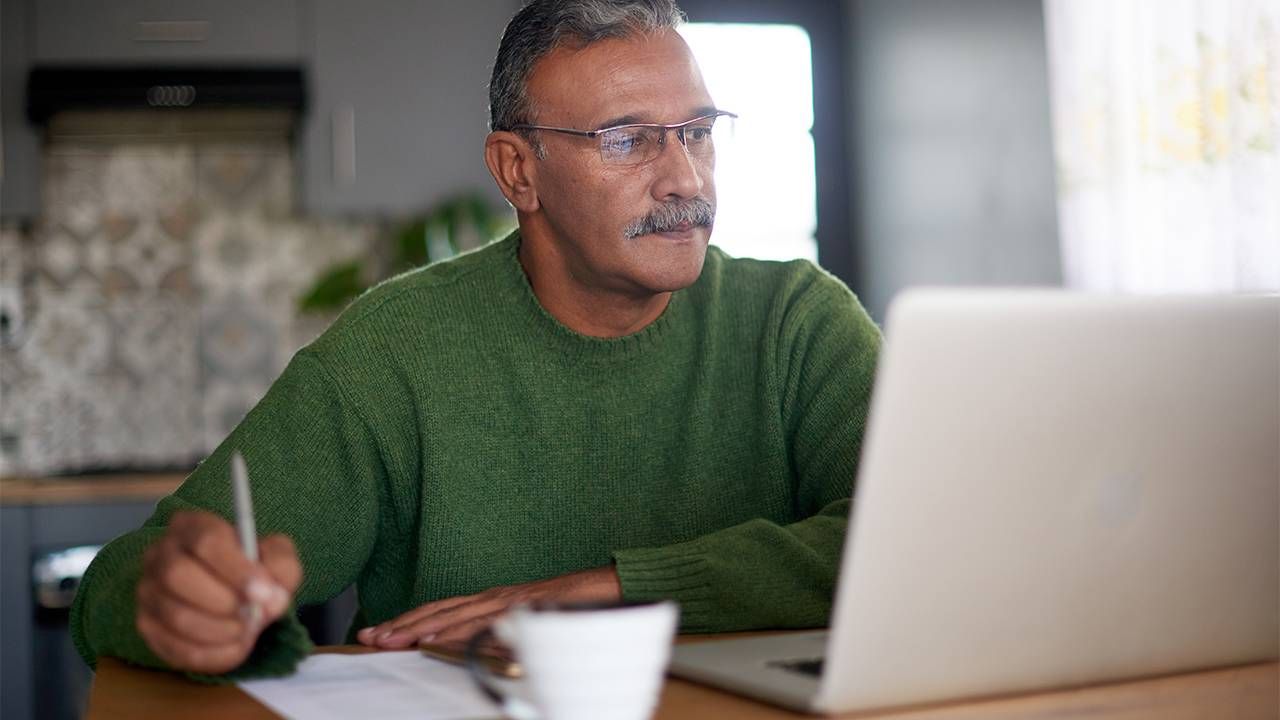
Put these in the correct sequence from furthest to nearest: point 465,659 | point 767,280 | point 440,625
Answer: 1. point 767,280
2. point 440,625
3. point 465,659

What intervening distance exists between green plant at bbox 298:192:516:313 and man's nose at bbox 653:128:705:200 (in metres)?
2.08

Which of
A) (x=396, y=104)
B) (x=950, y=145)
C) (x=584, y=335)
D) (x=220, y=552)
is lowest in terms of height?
(x=220, y=552)

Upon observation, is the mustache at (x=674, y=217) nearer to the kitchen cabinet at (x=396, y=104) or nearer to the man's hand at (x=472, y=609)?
the man's hand at (x=472, y=609)

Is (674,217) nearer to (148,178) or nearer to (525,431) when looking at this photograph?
(525,431)

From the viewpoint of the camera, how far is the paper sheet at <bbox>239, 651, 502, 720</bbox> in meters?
0.90

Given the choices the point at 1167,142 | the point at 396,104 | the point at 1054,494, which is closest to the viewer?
the point at 1054,494

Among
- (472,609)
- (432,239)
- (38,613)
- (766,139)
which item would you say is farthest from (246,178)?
(472,609)

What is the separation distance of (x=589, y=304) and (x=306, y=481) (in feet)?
1.30

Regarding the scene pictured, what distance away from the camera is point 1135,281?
266 cm

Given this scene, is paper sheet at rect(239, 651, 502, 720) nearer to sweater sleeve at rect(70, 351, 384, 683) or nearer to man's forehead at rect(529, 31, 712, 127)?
sweater sleeve at rect(70, 351, 384, 683)

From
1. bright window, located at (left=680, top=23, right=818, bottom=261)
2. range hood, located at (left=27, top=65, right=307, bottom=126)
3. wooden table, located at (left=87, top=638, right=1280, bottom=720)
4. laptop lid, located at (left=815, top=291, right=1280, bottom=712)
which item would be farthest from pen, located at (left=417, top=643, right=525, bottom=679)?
bright window, located at (left=680, top=23, right=818, bottom=261)

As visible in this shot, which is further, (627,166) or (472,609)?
(627,166)

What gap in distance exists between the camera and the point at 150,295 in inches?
150

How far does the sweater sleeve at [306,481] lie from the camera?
134cm
